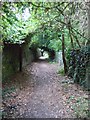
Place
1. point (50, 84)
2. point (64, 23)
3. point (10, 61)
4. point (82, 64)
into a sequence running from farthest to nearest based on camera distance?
point (10, 61) → point (50, 84) → point (64, 23) → point (82, 64)

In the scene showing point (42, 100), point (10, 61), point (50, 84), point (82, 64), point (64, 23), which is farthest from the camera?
point (10, 61)

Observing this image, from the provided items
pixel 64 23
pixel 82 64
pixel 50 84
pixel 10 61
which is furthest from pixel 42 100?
pixel 64 23

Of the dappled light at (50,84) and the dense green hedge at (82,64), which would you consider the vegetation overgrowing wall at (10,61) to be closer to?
the dappled light at (50,84)

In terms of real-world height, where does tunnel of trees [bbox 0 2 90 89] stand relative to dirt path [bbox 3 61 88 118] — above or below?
above

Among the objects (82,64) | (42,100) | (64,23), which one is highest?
(64,23)

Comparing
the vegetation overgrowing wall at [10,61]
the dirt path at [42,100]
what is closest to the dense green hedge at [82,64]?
the dirt path at [42,100]

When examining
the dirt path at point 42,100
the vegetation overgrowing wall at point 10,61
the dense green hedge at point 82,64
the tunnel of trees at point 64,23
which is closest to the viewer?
the dirt path at point 42,100

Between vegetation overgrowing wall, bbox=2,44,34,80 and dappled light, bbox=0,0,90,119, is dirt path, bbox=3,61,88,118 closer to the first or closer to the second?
dappled light, bbox=0,0,90,119

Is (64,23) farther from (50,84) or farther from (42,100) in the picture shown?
(42,100)

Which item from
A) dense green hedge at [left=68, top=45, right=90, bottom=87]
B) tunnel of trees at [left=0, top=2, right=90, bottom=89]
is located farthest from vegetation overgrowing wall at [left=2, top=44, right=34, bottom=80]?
dense green hedge at [left=68, top=45, right=90, bottom=87]

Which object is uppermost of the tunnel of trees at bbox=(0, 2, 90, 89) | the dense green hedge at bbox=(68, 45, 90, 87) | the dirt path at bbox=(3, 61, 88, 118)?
Answer: the tunnel of trees at bbox=(0, 2, 90, 89)

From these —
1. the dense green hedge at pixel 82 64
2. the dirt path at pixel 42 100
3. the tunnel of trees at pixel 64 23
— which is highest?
the tunnel of trees at pixel 64 23

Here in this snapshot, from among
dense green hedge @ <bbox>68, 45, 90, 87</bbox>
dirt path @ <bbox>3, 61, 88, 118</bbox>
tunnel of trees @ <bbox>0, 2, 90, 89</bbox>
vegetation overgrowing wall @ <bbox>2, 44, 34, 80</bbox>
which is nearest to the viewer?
dirt path @ <bbox>3, 61, 88, 118</bbox>

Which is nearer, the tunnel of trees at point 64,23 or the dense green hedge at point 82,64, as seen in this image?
the tunnel of trees at point 64,23
